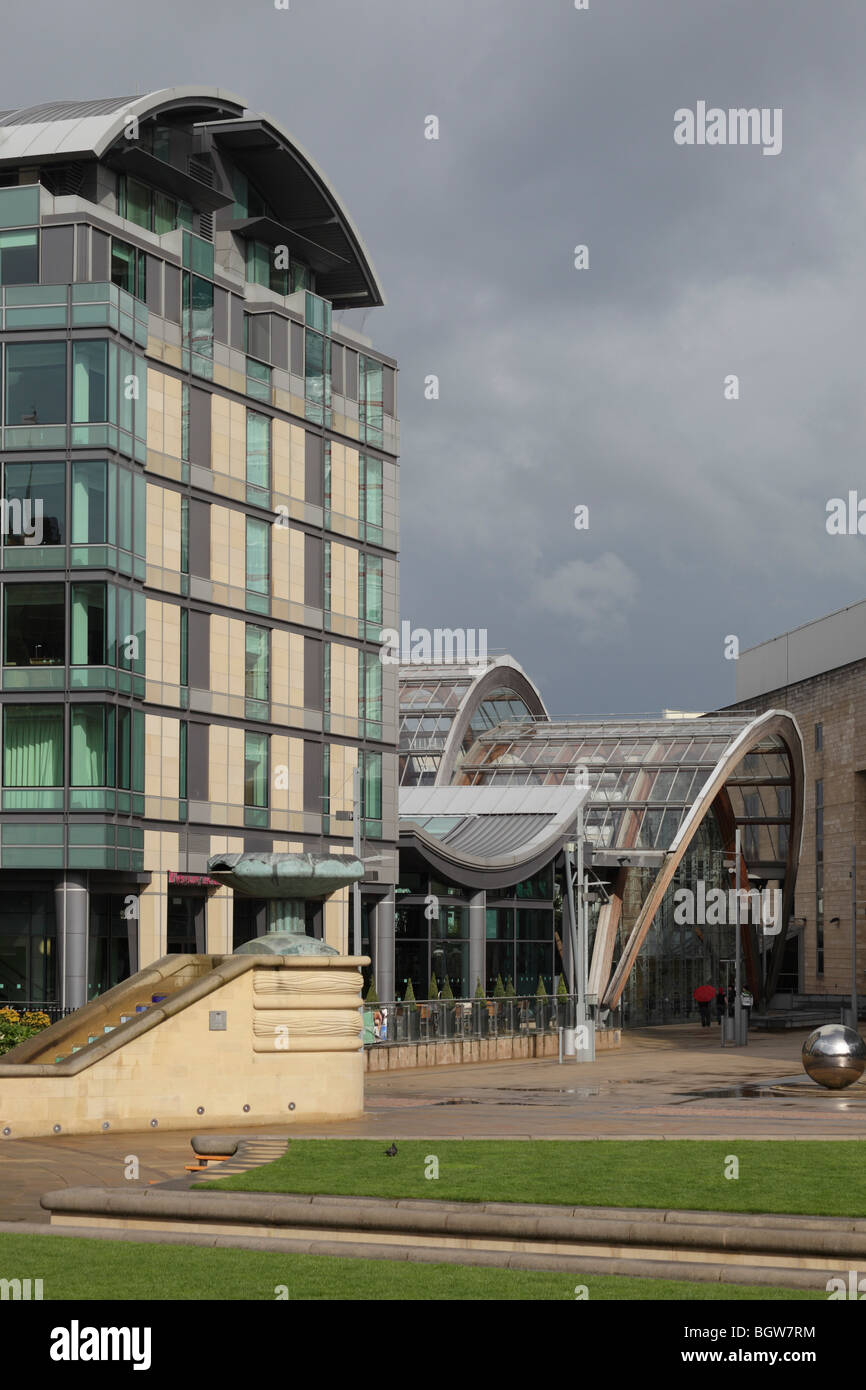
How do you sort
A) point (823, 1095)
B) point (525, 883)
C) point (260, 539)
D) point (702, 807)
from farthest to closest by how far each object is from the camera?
1. point (702, 807)
2. point (525, 883)
3. point (260, 539)
4. point (823, 1095)

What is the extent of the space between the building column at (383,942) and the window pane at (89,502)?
693 inches

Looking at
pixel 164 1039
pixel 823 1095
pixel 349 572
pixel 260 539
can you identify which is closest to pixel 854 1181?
pixel 164 1039

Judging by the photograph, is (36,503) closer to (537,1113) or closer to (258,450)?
(258,450)

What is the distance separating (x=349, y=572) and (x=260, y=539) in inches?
193

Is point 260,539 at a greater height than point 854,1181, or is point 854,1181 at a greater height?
point 260,539

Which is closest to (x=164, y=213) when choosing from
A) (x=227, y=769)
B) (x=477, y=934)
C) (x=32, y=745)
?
(x=227, y=769)

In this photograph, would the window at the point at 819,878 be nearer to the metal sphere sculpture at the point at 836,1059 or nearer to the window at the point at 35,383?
the window at the point at 35,383

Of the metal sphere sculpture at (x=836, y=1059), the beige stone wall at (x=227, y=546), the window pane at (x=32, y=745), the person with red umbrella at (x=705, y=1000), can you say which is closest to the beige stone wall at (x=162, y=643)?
the beige stone wall at (x=227, y=546)

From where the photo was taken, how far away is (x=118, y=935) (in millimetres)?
46438

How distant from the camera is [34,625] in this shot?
4497 centimetres

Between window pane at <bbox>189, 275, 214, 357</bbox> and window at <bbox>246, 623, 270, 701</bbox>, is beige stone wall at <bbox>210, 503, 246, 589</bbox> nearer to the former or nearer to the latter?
window at <bbox>246, 623, 270, 701</bbox>

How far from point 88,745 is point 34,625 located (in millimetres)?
3269

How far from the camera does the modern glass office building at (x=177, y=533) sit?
44812mm
